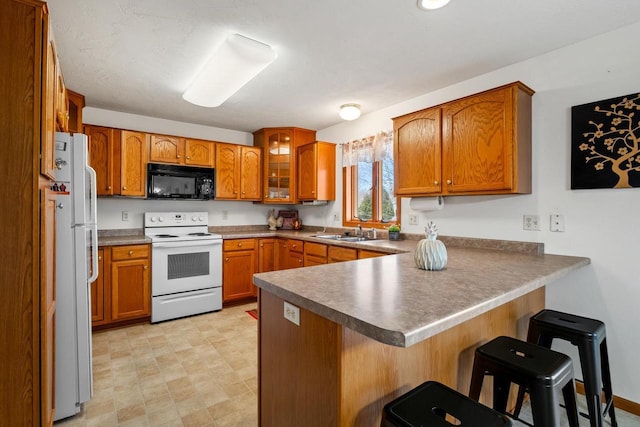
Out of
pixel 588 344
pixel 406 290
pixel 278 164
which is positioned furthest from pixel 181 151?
pixel 588 344

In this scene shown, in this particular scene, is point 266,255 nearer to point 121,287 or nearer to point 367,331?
point 121,287

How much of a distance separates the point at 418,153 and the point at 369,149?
988 millimetres

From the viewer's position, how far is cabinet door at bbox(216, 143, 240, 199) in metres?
3.99

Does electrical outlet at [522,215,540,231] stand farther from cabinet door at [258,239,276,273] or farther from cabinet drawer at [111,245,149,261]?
cabinet drawer at [111,245,149,261]

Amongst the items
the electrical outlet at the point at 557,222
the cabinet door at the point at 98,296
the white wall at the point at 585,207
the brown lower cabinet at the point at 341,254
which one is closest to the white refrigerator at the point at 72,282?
the cabinet door at the point at 98,296

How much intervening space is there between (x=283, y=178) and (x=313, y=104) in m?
1.27

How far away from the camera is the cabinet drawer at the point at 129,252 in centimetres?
310

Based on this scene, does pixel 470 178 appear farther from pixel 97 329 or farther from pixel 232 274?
pixel 97 329

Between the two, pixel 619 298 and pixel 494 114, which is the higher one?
pixel 494 114

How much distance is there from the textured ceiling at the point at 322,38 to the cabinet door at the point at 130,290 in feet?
5.57

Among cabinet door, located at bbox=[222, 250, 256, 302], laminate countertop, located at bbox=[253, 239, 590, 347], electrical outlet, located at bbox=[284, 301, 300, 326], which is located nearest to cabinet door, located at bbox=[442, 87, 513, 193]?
laminate countertop, located at bbox=[253, 239, 590, 347]

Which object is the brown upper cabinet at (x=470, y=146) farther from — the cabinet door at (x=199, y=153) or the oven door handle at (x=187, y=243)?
the cabinet door at (x=199, y=153)

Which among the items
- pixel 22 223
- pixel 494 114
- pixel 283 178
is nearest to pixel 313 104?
pixel 283 178

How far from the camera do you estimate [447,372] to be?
4.71 ft
